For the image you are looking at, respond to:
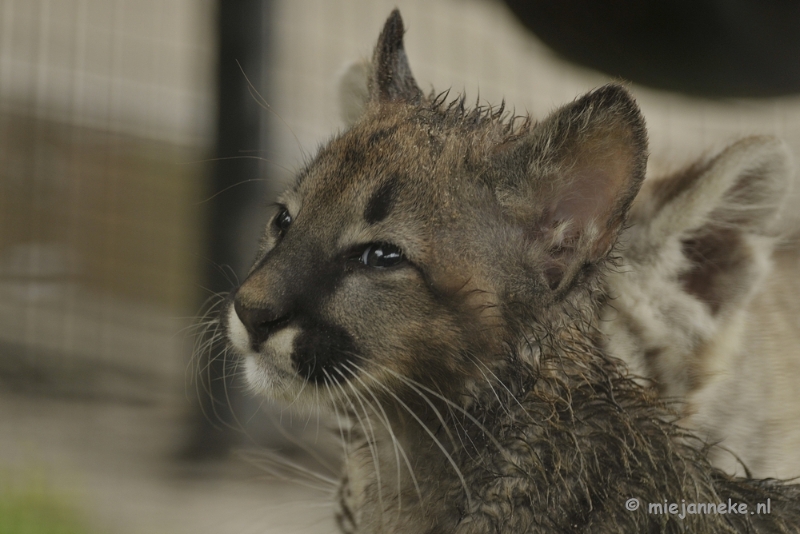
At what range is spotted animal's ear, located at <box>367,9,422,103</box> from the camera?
256 cm

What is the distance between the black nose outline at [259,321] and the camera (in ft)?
6.36

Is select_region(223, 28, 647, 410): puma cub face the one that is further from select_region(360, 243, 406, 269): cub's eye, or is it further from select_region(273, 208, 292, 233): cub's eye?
select_region(273, 208, 292, 233): cub's eye

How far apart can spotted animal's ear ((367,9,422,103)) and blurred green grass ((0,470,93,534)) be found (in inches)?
76.3

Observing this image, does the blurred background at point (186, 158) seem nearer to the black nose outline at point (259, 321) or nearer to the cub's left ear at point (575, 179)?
the black nose outline at point (259, 321)

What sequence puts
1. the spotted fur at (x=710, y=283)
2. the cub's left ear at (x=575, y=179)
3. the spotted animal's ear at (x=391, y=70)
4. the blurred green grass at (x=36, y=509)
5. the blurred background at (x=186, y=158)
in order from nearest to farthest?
the cub's left ear at (x=575, y=179) → the spotted animal's ear at (x=391, y=70) → the spotted fur at (x=710, y=283) → the blurred green grass at (x=36, y=509) → the blurred background at (x=186, y=158)

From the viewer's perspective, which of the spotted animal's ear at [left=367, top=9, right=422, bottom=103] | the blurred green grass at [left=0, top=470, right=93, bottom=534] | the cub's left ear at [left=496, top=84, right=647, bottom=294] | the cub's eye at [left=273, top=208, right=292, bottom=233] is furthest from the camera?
the blurred green grass at [left=0, top=470, right=93, bottom=534]

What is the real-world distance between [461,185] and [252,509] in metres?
1.83

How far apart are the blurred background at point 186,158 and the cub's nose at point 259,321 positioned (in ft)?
2.65

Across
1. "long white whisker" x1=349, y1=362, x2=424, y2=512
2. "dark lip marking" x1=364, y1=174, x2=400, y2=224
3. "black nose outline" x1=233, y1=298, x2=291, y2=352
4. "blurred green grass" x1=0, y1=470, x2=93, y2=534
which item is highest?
"dark lip marking" x1=364, y1=174, x2=400, y2=224

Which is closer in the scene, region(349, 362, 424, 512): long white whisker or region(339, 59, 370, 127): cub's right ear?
region(349, 362, 424, 512): long white whisker

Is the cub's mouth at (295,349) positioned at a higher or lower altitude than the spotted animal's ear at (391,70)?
lower

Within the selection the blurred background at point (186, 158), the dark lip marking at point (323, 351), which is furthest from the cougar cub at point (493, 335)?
the blurred background at point (186, 158)

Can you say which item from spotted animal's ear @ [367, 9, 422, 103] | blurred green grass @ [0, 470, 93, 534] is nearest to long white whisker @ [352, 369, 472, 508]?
spotted animal's ear @ [367, 9, 422, 103]

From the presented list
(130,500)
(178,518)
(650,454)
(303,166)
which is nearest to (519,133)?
(303,166)
